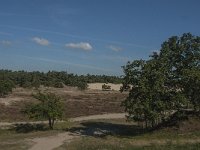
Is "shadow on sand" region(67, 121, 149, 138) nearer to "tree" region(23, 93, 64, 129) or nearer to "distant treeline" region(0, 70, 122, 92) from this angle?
"tree" region(23, 93, 64, 129)

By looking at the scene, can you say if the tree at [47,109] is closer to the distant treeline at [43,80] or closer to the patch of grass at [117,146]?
the patch of grass at [117,146]

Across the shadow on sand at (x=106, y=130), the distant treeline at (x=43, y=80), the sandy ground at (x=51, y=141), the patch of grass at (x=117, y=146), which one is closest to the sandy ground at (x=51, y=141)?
the sandy ground at (x=51, y=141)

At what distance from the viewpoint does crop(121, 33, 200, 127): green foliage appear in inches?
1753

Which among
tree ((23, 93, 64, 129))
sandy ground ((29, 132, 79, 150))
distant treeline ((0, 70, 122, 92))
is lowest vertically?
sandy ground ((29, 132, 79, 150))

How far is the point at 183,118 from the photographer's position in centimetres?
4859

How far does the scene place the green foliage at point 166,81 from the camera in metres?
44.5

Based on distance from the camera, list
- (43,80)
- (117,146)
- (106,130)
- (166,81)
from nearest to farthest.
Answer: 1. (117,146)
2. (166,81)
3. (106,130)
4. (43,80)

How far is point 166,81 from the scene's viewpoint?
152ft

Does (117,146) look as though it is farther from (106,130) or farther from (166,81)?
(106,130)

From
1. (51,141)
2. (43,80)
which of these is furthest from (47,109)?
(43,80)

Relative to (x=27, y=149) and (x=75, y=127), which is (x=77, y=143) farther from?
(x=75, y=127)

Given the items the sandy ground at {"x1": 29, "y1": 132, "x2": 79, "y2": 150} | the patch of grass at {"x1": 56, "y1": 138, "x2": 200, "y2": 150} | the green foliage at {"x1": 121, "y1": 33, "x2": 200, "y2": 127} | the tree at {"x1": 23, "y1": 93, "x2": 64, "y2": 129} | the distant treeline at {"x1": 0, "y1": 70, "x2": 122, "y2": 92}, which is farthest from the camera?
the distant treeline at {"x1": 0, "y1": 70, "x2": 122, "y2": 92}

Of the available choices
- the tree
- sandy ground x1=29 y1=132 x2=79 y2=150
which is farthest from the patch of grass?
the tree

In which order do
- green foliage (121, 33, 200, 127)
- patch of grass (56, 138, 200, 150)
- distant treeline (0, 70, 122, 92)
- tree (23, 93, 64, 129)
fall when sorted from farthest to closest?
distant treeline (0, 70, 122, 92) → tree (23, 93, 64, 129) → green foliage (121, 33, 200, 127) → patch of grass (56, 138, 200, 150)
